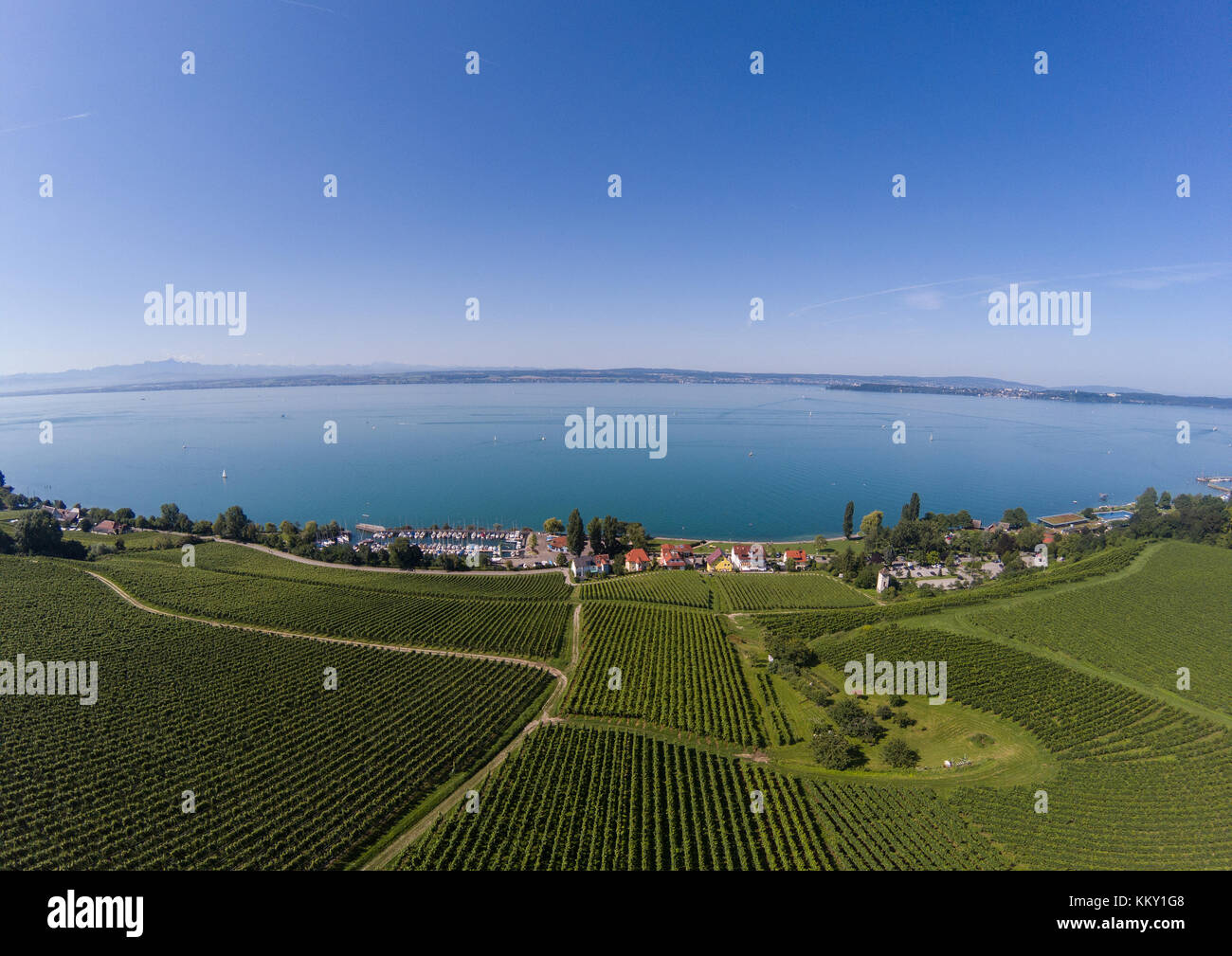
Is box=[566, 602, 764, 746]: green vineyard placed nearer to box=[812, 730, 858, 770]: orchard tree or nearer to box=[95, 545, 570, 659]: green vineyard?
box=[812, 730, 858, 770]: orchard tree

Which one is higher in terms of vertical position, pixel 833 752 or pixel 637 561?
pixel 637 561

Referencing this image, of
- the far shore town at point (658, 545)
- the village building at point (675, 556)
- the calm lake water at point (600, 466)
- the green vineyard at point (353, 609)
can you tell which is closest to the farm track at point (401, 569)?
the far shore town at point (658, 545)

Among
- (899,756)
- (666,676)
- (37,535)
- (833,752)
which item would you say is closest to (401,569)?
(37,535)

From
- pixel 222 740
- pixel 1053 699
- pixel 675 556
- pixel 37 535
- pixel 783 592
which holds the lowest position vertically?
pixel 1053 699

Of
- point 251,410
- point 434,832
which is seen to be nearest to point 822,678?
point 434,832

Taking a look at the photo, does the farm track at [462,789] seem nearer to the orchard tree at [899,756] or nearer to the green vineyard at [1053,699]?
the orchard tree at [899,756]

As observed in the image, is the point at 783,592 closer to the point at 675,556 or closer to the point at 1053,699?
the point at 675,556
